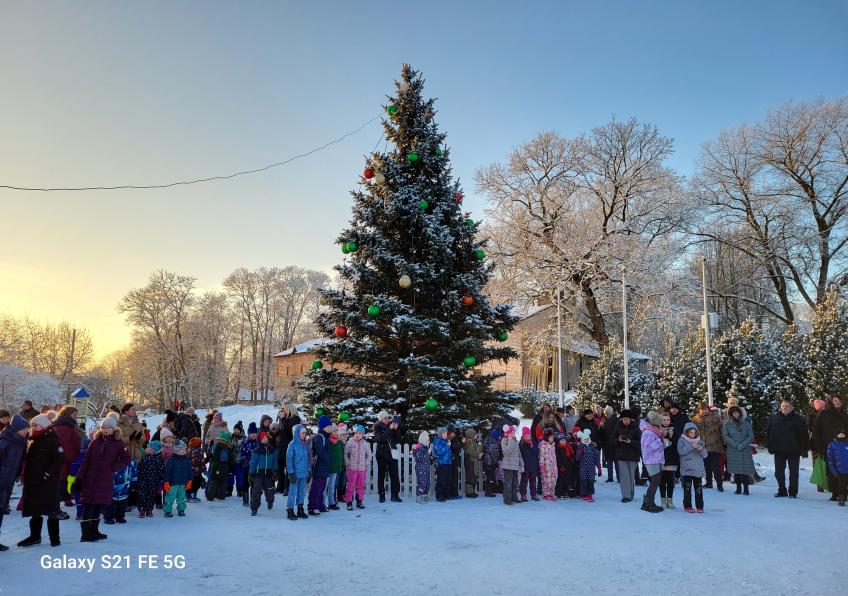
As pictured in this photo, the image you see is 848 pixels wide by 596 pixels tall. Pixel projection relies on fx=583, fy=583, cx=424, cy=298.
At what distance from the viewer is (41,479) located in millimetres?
7410

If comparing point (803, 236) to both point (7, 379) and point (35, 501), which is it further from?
point (7, 379)

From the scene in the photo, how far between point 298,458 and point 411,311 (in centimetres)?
525

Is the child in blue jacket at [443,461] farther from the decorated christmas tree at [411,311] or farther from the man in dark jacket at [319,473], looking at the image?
the man in dark jacket at [319,473]

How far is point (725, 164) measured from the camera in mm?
36719

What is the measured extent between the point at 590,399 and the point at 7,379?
41.3 meters

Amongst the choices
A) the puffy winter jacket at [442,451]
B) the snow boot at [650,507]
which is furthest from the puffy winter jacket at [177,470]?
the snow boot at [650,507]

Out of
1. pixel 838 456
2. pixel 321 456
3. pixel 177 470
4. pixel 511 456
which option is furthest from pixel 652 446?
pixel 177 470

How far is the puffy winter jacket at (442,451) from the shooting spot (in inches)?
493

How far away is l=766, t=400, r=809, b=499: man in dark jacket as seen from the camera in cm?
1259

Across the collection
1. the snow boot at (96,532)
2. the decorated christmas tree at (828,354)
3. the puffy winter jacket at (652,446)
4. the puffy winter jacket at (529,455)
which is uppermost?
the decorated christmas tree at (828,354)

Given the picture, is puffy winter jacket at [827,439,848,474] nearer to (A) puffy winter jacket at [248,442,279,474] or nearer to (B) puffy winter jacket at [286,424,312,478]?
(B) puffy winter jacket at [286,424,312,478]

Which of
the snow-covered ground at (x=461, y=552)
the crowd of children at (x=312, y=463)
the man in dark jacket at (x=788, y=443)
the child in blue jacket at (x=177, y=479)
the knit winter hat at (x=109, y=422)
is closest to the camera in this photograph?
the snow-covered ground at (x=461, y=552)

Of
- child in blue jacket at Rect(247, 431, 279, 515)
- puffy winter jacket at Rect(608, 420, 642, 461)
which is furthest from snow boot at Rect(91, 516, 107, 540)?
puffy winter jacket at Rect(608, 420, 642, 461)

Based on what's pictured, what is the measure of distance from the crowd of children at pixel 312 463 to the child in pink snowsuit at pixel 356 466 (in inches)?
0.9
